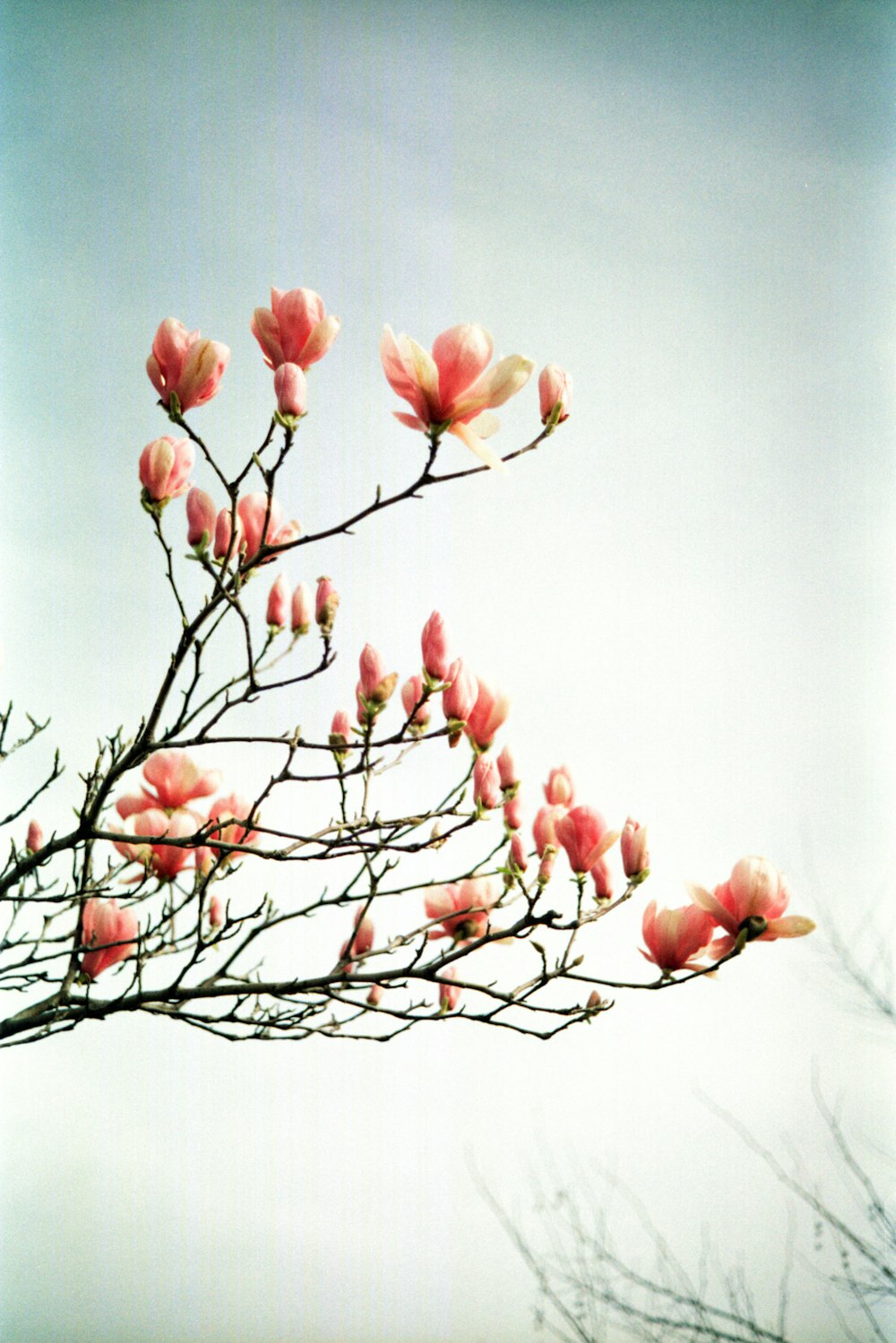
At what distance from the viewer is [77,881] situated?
50.6 inches

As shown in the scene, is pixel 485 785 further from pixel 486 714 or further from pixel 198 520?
pixel 198 520

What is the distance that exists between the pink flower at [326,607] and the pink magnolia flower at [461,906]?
14.2 inches

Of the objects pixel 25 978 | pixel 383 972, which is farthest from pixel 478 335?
pixel 25 978

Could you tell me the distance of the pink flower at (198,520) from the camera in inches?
42.6

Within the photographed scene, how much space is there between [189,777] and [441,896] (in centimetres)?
35

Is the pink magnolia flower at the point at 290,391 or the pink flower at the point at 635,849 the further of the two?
the pink flower at the point at 635,849

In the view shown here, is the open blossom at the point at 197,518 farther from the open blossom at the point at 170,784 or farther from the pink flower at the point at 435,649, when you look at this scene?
the open blossom at the point at 170,784

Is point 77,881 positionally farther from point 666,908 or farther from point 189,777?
point 666,908

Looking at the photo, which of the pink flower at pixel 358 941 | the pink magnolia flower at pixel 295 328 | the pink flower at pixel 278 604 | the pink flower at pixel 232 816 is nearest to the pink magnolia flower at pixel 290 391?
the pink magnolia flower at pixel 295 328

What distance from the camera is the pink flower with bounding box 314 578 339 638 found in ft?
3.86

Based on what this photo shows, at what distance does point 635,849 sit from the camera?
1.21 meters

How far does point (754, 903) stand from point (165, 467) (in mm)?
737

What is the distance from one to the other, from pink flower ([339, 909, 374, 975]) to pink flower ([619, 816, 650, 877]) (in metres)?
0.32

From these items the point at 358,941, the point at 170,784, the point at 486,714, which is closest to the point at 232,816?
the point at 170,784
